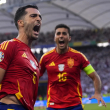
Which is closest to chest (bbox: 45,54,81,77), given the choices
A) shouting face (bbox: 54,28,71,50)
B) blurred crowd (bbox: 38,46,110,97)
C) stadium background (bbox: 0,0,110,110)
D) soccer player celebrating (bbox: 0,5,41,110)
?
shouting face (bbox: 54,28,71,50)

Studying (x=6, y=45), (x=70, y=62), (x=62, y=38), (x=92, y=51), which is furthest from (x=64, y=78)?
(x=92, y=51)

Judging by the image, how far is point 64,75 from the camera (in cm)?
574

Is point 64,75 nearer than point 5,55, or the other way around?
point 5,55

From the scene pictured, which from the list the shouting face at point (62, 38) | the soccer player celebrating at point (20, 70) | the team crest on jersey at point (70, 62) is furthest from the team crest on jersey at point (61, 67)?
the soccer player celebrating at point (20, 70)

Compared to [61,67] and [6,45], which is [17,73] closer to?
[6,45]

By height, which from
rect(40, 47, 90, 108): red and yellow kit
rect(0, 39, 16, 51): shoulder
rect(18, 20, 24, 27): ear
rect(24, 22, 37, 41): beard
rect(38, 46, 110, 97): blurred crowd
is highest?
rect(18, 20, 24, 27): ear

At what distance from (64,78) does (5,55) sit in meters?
2.94

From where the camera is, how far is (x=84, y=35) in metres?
35.1

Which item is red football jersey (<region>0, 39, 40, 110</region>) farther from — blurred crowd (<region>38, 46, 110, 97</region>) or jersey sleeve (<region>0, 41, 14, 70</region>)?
blurred crowd (<region>38, 46, 110, 97</region>)

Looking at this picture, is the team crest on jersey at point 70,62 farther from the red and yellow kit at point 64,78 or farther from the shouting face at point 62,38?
the shouting face at point 62,38

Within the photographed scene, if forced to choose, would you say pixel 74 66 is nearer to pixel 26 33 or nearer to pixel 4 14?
pixel 26 33

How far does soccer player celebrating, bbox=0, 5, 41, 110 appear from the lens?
9.72ft

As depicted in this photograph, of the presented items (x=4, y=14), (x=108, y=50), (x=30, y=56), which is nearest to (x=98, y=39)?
(x=108, y=50)

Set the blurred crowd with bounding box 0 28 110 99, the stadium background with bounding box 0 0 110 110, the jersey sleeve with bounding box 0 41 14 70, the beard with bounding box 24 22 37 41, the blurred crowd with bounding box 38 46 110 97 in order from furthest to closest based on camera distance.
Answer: the stadium background with bounding box 0 0 110 110, the blurred crowd with bounding box 0 28 110 99, the blurred crowd with bounding box 38 46 110 97, the beard with bounding box 24 22 37 41, the jersey sleeve with bounding box 0 41 14 70
